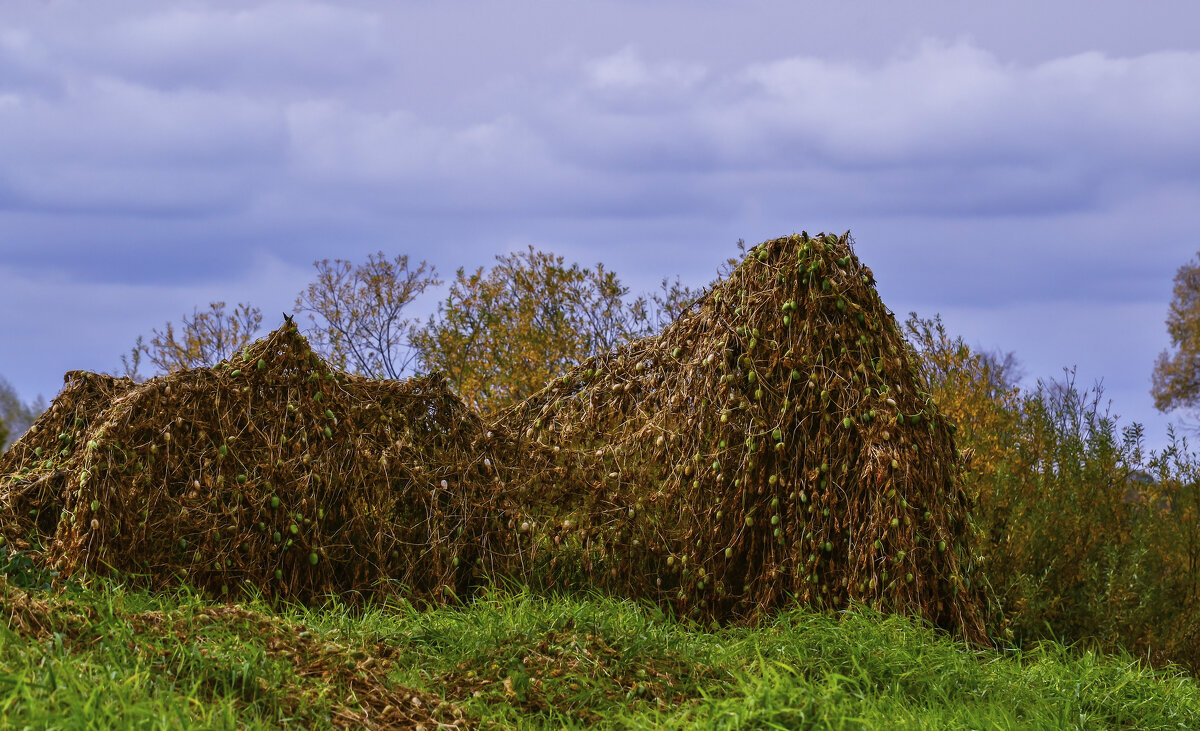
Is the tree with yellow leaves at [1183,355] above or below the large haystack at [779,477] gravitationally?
above

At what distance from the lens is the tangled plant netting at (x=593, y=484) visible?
5301mm

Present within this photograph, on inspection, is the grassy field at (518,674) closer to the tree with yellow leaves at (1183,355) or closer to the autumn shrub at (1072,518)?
the autumn shrub at (1072,518)

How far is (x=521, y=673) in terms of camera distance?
13.2ft

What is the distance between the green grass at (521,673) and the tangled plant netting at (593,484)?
349mm

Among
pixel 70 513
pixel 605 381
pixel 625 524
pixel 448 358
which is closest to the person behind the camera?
pixel 70 513

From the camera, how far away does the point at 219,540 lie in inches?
212

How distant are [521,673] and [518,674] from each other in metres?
0.01

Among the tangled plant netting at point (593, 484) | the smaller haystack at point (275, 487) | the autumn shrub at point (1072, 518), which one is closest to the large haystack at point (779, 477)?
the tangled plant netting at point (593, 484)

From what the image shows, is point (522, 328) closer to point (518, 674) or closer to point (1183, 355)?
point (518, 674)

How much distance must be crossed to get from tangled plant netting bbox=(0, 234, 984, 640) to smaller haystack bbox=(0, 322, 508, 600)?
0.01 meters

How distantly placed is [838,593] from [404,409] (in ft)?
8.94

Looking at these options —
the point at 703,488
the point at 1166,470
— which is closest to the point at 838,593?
the point at 703,488

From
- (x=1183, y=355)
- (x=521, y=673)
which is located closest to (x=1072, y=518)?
(x=521, y=673)

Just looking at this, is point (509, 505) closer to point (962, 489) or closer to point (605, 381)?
point (605, 381)
